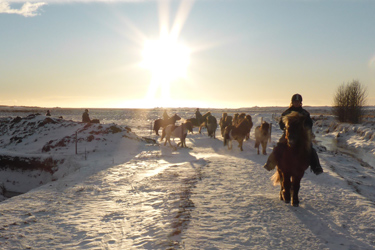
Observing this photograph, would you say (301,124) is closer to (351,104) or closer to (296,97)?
(296,97)

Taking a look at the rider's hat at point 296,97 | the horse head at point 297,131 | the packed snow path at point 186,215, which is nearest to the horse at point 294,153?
the horse head at point 297,131

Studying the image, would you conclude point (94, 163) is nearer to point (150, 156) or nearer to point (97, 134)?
point (150, 156)

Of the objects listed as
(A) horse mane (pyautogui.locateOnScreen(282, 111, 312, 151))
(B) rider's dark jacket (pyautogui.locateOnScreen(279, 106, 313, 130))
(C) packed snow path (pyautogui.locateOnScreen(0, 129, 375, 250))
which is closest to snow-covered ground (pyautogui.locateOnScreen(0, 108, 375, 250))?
(C) packed snow path (pyautogui.locateOnScreen(0, 129, 375, 250))

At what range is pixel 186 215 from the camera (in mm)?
5215

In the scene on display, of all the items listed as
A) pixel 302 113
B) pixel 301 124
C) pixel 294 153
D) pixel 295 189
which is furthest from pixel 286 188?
pixel 302 113

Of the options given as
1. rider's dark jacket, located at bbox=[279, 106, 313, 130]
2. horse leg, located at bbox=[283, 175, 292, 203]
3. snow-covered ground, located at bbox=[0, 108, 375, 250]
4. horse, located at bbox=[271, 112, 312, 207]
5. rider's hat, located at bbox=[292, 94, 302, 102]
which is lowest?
snow-covered ground, located at bbox=[0, 108, 375, 250]

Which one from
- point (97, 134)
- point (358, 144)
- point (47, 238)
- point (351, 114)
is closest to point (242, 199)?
point (47, 238)

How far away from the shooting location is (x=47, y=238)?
14.1ft

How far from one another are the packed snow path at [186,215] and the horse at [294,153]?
0.41m

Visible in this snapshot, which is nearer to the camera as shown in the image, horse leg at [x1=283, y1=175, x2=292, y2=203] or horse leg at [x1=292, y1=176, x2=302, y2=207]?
horse leg at [x1=292, y1=176, x2=302, y2=207]

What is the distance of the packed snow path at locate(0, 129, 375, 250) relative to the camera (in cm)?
417

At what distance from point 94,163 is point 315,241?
9219 millimetres

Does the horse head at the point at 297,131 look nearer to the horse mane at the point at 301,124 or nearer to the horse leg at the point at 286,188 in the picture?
the horse mane at the point at 301,124

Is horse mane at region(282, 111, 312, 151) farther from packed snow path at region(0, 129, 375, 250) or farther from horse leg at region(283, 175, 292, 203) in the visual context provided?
packed snow path at region(0, 129, 375, 250)
